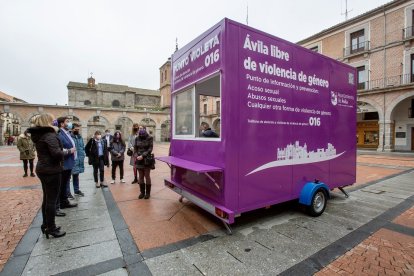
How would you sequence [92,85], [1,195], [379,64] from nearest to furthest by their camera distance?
[1,195]
[379,64]
[92,85]

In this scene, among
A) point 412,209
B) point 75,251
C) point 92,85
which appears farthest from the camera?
point 92,85

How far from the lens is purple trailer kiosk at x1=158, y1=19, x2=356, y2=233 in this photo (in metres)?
3.39

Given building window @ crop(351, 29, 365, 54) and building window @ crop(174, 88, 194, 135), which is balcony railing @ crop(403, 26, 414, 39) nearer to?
building window @ crop(351, 29, 365, 54)

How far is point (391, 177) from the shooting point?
875 cm

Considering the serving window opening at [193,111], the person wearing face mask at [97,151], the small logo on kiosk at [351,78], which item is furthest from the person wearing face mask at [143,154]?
the small logo on kiosk at [351,78]

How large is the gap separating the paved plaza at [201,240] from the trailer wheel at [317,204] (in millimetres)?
148

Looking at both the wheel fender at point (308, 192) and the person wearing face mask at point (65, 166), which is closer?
the wheel fender at point (308, 192)

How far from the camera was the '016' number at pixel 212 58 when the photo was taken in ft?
11.4

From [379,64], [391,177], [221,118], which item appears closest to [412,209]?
[391,177]

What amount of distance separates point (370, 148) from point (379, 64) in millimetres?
8344

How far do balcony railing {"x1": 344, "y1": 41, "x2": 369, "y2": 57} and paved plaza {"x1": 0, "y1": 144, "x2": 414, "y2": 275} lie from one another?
22265mm

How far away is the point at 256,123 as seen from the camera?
3631mm

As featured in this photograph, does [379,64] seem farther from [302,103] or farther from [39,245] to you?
[39,245]

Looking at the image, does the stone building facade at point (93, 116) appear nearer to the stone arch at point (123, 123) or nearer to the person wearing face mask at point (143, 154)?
the stone arch at point (123, 123)
